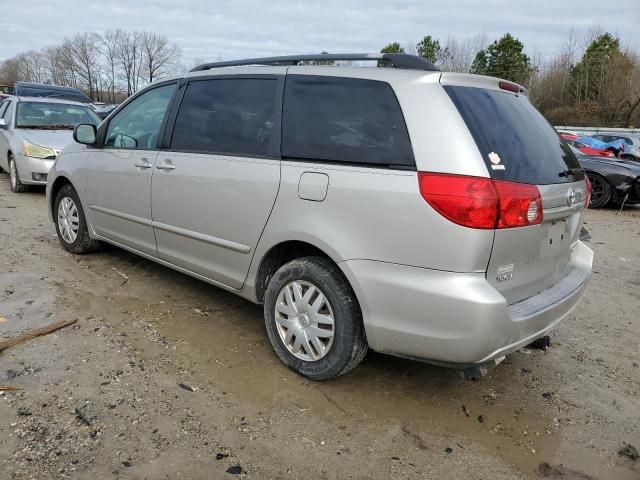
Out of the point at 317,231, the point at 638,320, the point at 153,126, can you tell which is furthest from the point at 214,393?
the point at 638,320

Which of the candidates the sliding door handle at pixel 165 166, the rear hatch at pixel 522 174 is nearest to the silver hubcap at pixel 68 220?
the sliding door handle at pixel 165 166

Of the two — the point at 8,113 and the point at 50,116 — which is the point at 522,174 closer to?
the point at 50,116

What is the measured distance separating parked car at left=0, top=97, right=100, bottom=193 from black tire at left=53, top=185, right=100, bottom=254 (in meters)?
3.46

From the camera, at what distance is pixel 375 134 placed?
277 centimetres

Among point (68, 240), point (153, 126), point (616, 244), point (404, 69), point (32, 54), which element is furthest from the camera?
point (32, 54)

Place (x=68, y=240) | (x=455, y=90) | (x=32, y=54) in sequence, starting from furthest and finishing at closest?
(x=32, y=54) → (x=68, y=240) → (x=455, y=90)

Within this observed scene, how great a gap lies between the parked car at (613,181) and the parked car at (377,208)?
323 inches

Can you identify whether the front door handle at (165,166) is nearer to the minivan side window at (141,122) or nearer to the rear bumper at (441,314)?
the minivan side window at (141,122)

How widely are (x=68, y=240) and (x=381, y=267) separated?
3.94m

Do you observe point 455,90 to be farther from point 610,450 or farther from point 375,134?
point 610,450

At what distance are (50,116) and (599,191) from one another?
10.6m

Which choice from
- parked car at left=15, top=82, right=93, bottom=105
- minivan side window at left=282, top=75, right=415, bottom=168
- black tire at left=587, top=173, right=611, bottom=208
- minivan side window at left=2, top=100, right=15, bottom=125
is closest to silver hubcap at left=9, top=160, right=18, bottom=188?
minivan side window at left=2, top=100, right=15, bottom=125

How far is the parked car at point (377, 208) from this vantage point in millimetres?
2488

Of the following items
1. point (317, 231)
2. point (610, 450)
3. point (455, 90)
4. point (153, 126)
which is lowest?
point (610, 450)
